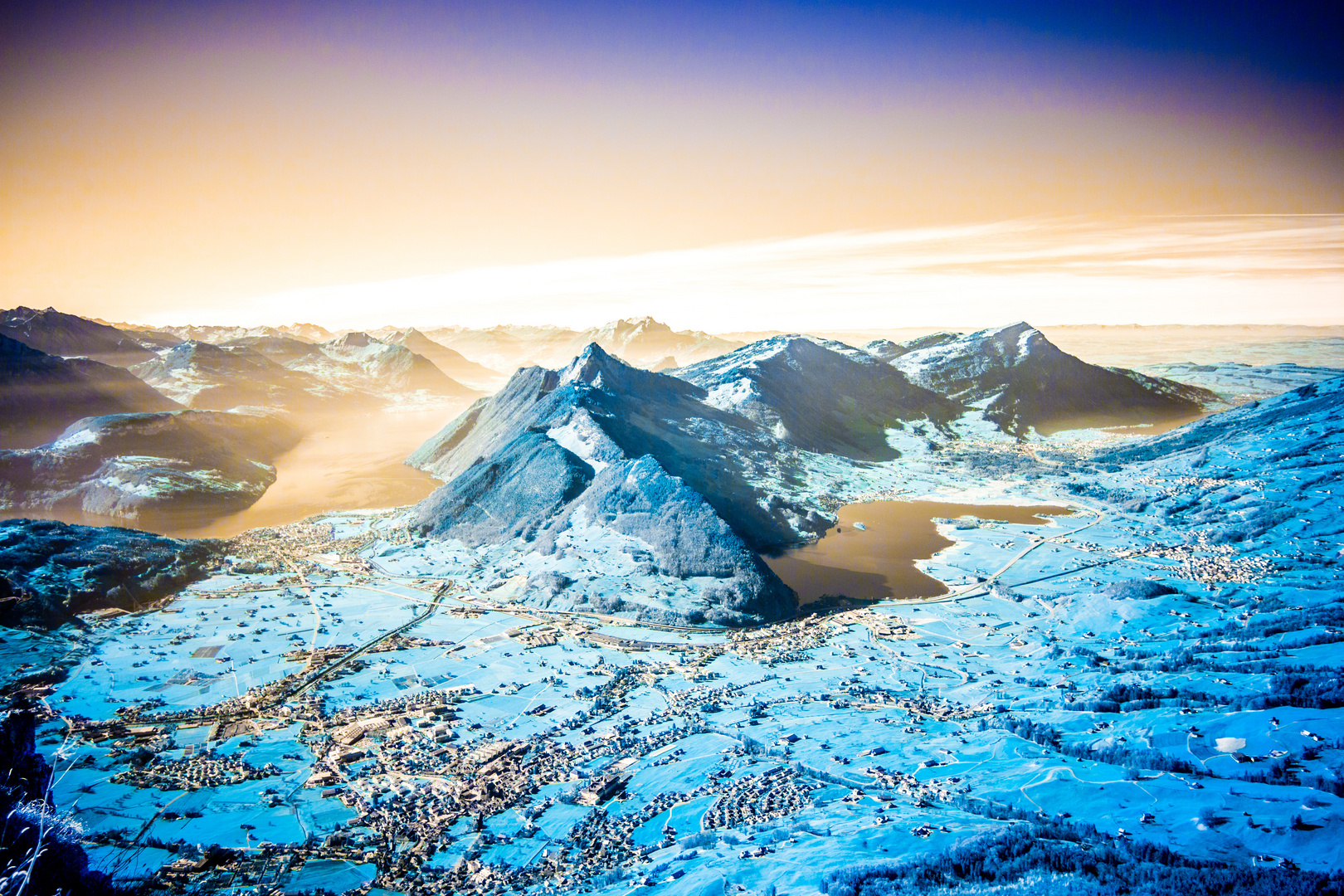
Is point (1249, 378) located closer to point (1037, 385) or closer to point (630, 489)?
point (1037, 385)

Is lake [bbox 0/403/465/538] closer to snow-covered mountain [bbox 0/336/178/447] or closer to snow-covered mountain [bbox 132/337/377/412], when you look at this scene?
snow-covered mountain [bbox 132/337/377/412]

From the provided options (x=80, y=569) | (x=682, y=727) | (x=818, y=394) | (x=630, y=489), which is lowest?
(x=682, y=727)

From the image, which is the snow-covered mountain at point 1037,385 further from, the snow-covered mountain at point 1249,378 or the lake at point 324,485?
the lake at point 324,485

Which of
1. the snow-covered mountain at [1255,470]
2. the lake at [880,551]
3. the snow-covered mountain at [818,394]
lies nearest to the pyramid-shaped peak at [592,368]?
the snow-covered mountain at [818,394]

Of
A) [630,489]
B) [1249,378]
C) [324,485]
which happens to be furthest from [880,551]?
[1249,378]

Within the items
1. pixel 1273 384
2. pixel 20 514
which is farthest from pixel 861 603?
pixel 1273 384

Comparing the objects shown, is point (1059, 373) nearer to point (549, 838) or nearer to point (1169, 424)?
point (1169, 424)
